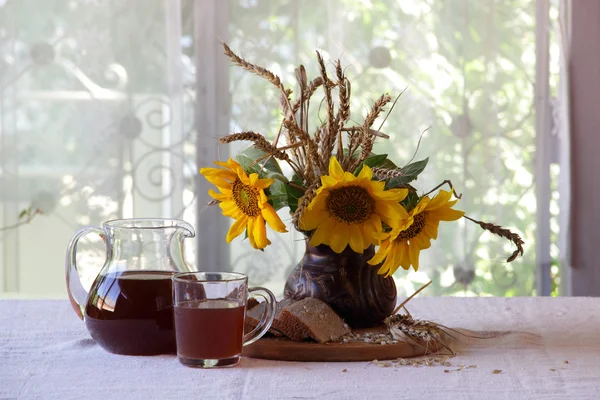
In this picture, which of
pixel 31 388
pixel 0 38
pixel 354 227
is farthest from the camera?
pixel 0 38

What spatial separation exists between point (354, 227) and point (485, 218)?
1.48m

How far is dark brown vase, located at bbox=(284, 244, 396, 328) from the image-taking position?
0.95 metres

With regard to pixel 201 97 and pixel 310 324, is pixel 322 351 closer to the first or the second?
pixel 310 324

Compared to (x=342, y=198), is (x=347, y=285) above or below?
below

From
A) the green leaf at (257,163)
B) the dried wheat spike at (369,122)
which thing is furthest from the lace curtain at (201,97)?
the dried wheat spike at (369,122)

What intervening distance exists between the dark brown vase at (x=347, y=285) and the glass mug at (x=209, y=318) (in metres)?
0.17

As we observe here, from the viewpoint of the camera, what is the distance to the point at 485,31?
2.24 m

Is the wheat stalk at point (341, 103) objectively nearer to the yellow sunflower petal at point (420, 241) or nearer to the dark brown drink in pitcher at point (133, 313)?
the yellow sunflower petal at point (420, 241)

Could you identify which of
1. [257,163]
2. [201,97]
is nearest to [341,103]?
[257,163]

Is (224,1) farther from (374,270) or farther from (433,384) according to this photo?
(433,384)

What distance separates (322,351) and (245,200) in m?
0.20

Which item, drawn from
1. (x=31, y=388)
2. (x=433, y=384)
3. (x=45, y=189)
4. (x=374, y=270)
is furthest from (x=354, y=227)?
(x=45, y=189)

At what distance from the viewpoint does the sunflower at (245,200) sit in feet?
2.85

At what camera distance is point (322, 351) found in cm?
85
